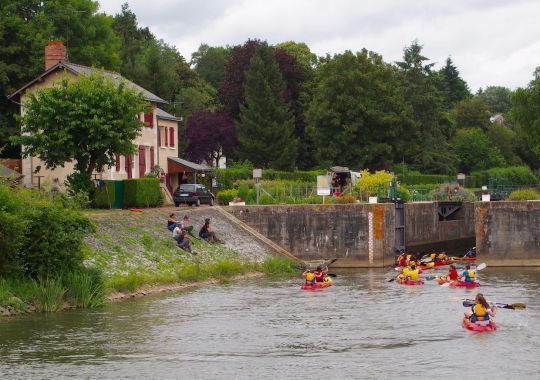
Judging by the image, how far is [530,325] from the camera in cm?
3194

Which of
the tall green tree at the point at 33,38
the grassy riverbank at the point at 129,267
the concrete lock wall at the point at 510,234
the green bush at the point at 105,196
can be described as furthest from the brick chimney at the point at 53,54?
the concrete lock wall at the point at 510,234

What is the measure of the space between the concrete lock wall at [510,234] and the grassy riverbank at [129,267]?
37.7 ft

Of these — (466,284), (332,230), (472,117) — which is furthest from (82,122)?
(472,117)

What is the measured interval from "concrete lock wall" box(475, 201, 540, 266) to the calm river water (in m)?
14.9

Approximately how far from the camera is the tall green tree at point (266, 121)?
91.1 m

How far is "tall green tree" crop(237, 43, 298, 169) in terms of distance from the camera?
9112 centimetres

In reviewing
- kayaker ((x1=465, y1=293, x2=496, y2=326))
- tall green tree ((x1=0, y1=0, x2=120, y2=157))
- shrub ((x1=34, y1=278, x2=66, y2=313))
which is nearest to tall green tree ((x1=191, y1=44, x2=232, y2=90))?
tall green tree ((x1=0, y1=0, x2=120, y2=157))

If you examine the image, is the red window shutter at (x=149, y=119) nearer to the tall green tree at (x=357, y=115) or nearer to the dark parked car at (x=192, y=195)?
the dark parked car at (x=192, y=195)

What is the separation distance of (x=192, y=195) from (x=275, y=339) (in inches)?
1347

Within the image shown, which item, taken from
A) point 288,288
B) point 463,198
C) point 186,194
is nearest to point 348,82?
point 463,198

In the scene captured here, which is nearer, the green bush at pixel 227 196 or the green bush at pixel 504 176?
the green bush at pixel 227 196

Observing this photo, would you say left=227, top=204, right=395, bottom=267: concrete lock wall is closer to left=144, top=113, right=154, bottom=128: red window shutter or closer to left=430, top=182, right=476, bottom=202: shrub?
left=430, top=182, right=476, bottom=202: shrub

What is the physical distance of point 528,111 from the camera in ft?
273

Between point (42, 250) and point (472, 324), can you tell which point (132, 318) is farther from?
point (472, 324)
